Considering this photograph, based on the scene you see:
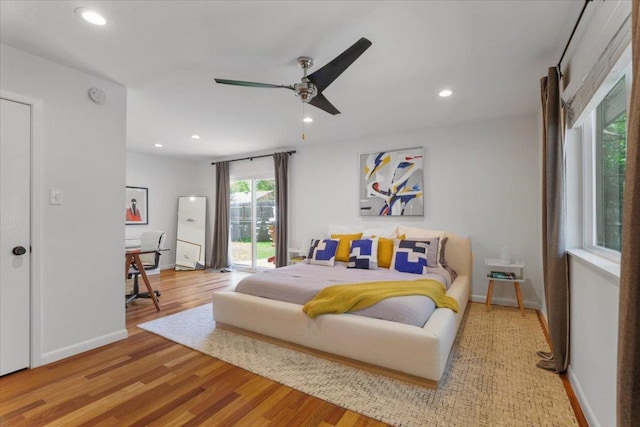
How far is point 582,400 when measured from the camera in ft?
5.94

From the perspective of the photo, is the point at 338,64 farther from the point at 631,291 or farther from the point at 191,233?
the point at 191,233

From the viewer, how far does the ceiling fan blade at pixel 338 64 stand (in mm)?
1816

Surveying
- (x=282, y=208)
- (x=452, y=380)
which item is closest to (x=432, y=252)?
(x=452, y=380)

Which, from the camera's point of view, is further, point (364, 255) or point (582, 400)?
point (364, 255)

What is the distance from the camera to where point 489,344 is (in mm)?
2697

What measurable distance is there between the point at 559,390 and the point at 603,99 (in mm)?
1872

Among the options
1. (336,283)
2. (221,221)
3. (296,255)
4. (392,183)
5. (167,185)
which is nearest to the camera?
(336,283)

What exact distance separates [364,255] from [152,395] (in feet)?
8.15

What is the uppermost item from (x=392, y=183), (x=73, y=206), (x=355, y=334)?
(x=392, y=183)

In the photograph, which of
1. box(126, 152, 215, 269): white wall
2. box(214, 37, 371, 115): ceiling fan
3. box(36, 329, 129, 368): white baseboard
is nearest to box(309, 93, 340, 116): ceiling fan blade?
box(214, 37, 371, 115): ceiling fan

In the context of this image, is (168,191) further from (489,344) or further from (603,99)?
(603,99)

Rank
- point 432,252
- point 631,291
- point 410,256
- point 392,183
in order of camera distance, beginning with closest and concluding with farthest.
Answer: point 631,291
point 410,256
point 432,252
point 392,183

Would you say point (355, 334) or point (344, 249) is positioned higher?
point (344, 249)

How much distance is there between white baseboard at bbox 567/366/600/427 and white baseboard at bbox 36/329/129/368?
142 inches
